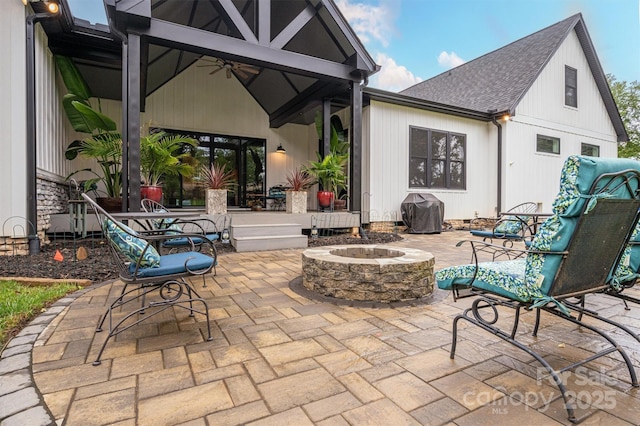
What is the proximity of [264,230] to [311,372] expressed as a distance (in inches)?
165

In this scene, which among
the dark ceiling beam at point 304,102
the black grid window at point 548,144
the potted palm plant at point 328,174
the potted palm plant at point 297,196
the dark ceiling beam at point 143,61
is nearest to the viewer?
the dark ceiling beam at point 143,61

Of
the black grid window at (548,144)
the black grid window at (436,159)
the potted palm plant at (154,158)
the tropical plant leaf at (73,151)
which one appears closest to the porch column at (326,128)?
the black grid window at (436,159)

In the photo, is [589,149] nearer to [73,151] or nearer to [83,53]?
[83,53]

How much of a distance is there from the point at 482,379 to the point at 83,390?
74.1 inches

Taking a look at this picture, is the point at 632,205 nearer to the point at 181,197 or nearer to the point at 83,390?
the point at 83,390

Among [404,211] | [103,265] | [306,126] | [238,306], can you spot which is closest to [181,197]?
[306,126]

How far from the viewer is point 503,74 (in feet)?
35.6

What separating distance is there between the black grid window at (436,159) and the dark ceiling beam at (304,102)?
8.34ft

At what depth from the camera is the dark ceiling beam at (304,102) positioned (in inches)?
292

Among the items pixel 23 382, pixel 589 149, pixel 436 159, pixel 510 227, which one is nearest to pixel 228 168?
pixel 436 159

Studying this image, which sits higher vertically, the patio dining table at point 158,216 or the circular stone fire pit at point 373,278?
the patio dining table at point 158,216

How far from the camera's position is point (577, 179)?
1.33 metres

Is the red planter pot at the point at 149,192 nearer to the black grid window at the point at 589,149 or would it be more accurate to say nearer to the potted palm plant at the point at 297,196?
the potted palm plant at the point at 297,196

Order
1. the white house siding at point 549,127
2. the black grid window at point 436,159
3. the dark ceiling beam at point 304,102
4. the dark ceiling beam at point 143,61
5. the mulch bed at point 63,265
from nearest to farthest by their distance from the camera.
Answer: the mulch bed at point 63,265 → the dark ceiling beam at point 143,61 → the dark ceiling beam at point 304,102 → the black grid window at point 436,159 → the white house siding at point 549,127
